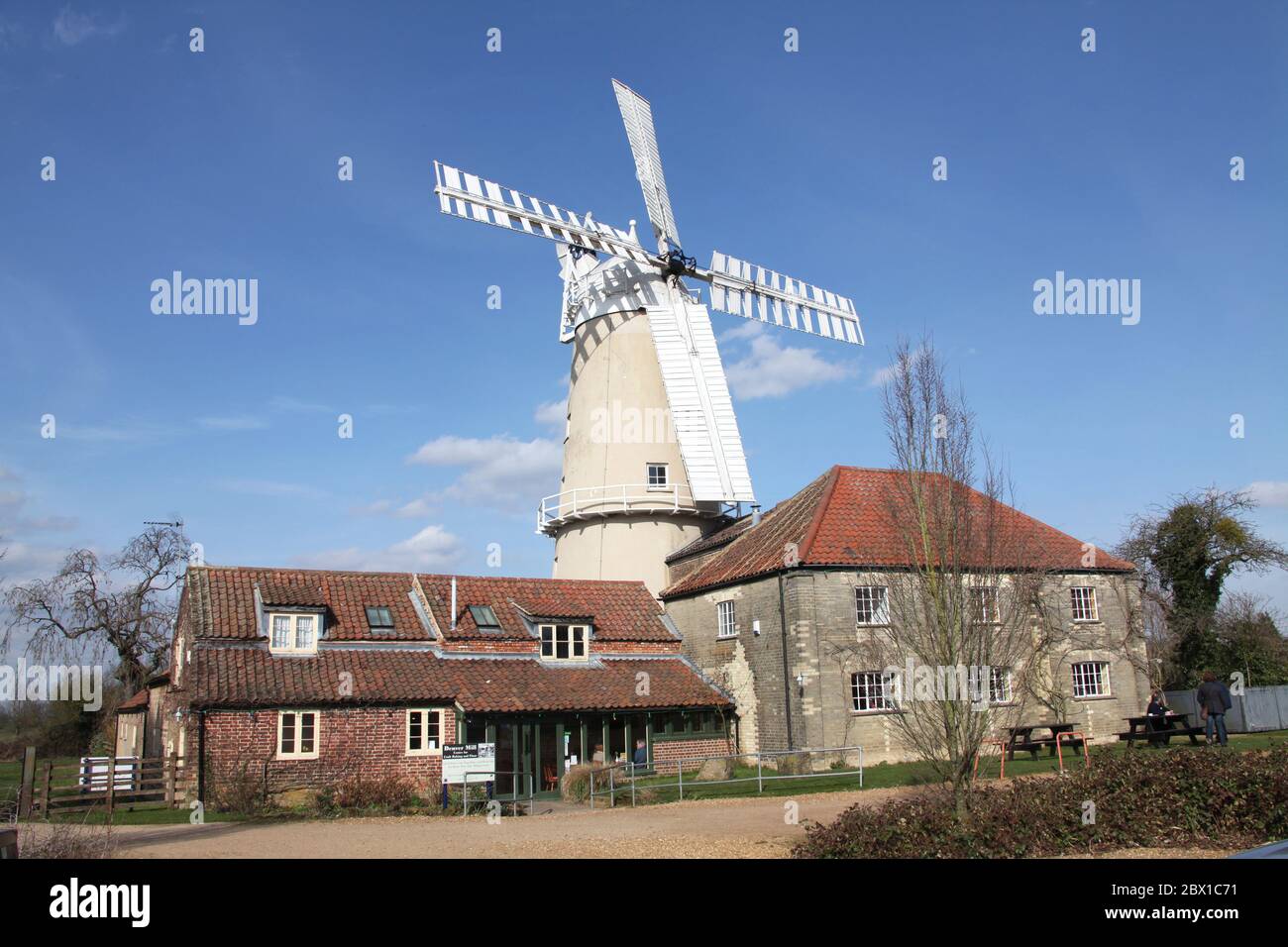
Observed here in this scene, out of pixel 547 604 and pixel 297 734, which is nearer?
pixel 297 734

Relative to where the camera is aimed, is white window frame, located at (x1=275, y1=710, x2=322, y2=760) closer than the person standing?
No

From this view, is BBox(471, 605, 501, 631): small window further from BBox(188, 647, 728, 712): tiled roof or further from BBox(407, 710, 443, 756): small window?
BBox(407, 710, 443, 756): small window

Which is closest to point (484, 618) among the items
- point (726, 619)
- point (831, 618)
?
point (726, 619)

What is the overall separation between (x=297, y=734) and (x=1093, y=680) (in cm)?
2216

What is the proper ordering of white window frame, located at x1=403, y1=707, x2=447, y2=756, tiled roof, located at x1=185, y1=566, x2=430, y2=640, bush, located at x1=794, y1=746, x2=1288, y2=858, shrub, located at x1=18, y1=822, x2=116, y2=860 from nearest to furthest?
shrub, located at x1=18, y1=822, x2=116, y2=860 → bush, located at x1=794, y1=746, x2=1288, y2=858 → white window frame, located at x1=403, y1=707, x2=447, y2=756 → tiled roof, located at x1=185, y1=566, x2=430, y2=640

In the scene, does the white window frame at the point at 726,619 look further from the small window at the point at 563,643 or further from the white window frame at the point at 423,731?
the white window frame at the point at 423,731

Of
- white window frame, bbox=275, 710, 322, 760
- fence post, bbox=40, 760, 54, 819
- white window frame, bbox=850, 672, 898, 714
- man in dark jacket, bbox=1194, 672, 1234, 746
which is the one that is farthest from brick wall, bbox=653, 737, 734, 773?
fence post, bbox=40, 760, 54, 819

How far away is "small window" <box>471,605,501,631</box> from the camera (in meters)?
27.7

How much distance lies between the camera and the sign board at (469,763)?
21.1 metres

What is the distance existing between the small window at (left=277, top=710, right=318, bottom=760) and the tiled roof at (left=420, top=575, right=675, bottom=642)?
4.57 meters

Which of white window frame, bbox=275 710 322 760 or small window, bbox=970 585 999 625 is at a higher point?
small window, bbox=970 585 999 625

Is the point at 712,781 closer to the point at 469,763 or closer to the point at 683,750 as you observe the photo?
the point at 469,763

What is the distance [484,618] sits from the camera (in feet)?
91.8
